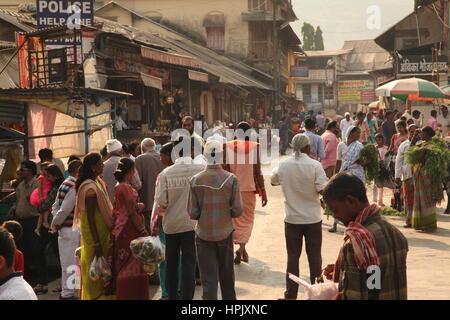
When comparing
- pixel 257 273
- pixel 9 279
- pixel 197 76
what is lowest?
pixel 257 273

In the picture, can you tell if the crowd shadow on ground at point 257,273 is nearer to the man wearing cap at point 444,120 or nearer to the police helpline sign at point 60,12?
the police helpline sign at point 60,12

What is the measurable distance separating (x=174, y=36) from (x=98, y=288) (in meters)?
30.8

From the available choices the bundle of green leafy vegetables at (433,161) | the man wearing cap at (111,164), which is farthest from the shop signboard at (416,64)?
the man wearing cap at (111,164)

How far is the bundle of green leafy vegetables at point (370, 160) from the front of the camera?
37.0 feet

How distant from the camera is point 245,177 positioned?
900 centimetres

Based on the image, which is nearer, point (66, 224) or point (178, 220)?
point (178, 220)

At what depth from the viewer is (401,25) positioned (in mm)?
37250

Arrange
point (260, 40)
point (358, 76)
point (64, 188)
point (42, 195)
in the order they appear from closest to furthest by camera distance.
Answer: point (64, 188) < point (42, 195) < point (260, 40) < point (358, 76)

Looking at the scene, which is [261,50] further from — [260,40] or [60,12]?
[60,12]

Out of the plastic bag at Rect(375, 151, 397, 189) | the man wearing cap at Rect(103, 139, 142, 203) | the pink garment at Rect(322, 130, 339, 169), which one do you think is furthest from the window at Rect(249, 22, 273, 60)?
the man wearing cap at Rect(103, 139, 142, 203)

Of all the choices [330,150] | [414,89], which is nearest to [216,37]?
[414,89]

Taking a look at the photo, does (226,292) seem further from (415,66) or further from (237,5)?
(237,5)

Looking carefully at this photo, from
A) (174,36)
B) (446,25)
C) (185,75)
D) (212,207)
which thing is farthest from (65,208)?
(174,36)

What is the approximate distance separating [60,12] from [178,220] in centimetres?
1027
